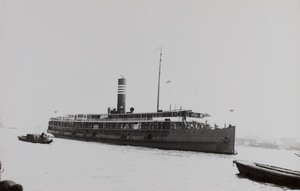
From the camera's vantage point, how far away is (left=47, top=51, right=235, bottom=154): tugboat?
1708 cm

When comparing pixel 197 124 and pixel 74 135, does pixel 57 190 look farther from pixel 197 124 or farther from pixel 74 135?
pixel 74 135

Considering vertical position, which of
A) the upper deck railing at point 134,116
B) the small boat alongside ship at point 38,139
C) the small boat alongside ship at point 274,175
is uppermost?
the upper deck railing at point 134,116

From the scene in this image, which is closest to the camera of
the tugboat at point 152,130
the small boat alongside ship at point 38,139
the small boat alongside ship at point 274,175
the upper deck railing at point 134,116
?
the small boat alongside ship at point 274,175

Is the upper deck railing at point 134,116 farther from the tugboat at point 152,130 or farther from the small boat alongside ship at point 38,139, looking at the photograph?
the small boat alongside ship at point 38,139

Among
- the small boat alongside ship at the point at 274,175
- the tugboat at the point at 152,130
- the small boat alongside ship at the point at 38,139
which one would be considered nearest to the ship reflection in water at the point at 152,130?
the tugboat at the point at 152,130

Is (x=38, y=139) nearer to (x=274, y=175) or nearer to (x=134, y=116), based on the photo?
(x=134, y=116)

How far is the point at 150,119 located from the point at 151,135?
0.97 meters

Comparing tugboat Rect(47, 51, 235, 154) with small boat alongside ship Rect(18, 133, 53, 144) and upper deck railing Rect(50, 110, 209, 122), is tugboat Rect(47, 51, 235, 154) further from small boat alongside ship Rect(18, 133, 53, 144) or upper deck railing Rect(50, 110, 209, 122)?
small boat alongside ship Rect(18, 133, 53, 144)

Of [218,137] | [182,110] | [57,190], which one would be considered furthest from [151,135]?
[57,190]

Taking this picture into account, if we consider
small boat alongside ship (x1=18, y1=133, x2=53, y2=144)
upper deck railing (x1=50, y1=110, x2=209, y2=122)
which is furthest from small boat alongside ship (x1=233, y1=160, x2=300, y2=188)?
small boat alongside ship (x1=18, y1=133, x2=53, y2=144)

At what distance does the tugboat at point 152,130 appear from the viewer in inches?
672

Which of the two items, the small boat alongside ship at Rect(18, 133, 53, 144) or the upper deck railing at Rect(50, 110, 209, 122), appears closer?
the upper deck railing at Rect(50, 110, 209, 122)

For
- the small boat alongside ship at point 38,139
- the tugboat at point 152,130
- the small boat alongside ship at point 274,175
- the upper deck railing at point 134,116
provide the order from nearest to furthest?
the small boat alongside ship at point 274,175
the tugboat at point 152,130
the upper deck railing at point 134,116
the small boat alongside ship at point 38,139

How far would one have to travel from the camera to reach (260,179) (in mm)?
8492
